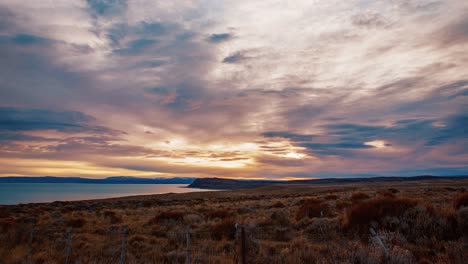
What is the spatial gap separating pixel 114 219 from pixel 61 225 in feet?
11.7

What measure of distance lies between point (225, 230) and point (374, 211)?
269 inches

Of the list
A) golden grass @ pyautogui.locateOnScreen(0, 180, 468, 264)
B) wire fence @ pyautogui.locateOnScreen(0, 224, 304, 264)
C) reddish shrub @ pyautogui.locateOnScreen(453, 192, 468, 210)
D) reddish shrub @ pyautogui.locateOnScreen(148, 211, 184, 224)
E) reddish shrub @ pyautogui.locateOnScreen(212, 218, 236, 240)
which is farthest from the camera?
reddish shrub @ pyautogui.locateOnScreen(148, 211, 184, 224)

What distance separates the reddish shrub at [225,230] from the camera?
13.6 meters

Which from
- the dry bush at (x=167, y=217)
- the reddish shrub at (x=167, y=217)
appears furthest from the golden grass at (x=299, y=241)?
the reddish shrub at (x=167, y=217)

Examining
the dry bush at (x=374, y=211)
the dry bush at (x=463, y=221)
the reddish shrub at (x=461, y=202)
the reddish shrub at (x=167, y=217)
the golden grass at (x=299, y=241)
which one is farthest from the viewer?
the reddish shrub at (x=167, y=217)

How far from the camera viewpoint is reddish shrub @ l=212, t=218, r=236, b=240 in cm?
1362

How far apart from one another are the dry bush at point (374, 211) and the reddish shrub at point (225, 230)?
5.12 meters

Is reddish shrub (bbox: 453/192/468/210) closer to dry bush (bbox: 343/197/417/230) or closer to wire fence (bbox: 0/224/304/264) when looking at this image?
dry bush (bbox: 343/197/417/230)

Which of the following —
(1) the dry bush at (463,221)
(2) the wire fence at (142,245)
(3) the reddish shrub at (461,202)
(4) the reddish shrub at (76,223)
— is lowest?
(4) the reddish shrub at (76,223)

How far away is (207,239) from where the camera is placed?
13.3 meters

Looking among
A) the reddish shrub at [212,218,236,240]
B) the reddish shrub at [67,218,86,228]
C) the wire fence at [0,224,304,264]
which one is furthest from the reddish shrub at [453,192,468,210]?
the reddish shrub at [67,218,86,228]

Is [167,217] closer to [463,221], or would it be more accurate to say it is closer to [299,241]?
[299,241]

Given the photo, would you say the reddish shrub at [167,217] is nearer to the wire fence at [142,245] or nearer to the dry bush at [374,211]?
the wire fence at [142,245]

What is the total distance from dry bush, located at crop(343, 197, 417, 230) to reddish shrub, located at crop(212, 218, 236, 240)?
5116 millimetres
